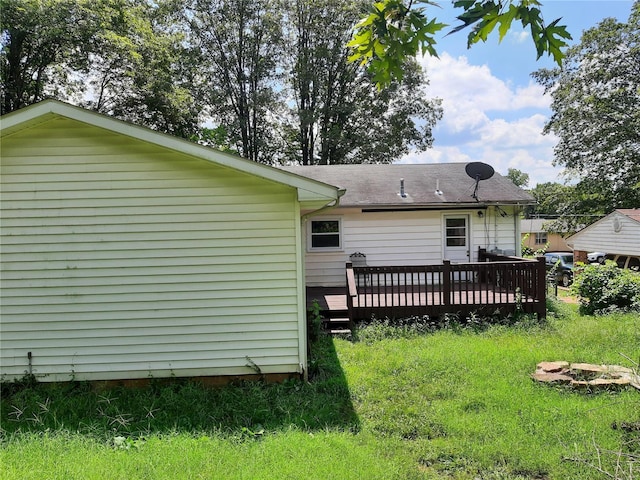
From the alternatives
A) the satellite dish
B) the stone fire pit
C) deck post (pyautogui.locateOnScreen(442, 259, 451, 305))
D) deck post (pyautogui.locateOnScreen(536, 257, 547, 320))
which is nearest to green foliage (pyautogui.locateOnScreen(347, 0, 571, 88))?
the stone fire pit

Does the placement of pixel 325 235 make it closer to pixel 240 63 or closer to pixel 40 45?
pixel 40 45

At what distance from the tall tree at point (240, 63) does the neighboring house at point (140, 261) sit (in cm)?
2129

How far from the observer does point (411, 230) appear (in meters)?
10.3

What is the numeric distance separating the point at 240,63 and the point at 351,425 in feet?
89.3

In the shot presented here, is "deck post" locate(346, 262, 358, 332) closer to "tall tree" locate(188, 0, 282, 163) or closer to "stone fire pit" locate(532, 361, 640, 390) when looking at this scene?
"stone fire pit" locate(532, 361, 640, 390)

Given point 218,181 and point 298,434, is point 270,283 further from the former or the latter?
point 298,434

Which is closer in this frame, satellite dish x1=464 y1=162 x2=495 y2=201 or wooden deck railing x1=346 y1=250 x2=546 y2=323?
wooden deck railing x1=346 y1=250 x2=546 y2=323

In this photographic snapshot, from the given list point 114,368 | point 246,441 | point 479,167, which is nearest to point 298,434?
point 246,441

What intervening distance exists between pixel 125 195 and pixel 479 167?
958 cm

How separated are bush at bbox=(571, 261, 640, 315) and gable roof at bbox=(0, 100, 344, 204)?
25.2ft

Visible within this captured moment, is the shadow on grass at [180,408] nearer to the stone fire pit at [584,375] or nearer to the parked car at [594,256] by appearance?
the stone fire pit at [584,375]

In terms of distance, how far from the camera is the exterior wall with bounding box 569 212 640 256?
58.1 feet

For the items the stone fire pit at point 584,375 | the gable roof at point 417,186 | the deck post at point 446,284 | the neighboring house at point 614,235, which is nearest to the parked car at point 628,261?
the neighboring house at point 614,235

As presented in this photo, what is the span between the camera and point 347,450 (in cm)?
331
